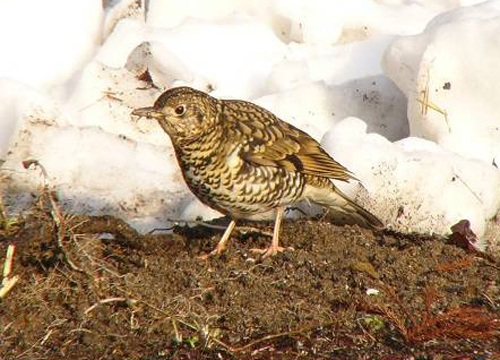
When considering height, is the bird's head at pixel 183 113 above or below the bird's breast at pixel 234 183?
above

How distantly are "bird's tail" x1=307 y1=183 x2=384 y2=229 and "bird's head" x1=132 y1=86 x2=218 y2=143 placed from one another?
0.96 meters

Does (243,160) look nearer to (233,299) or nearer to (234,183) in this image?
(234,183)

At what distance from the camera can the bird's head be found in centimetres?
530

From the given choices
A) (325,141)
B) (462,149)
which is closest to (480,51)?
(462,149)

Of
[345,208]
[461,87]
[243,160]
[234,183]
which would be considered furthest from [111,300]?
[461,87]

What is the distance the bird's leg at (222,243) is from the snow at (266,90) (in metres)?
0.85

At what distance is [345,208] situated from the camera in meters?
6.22

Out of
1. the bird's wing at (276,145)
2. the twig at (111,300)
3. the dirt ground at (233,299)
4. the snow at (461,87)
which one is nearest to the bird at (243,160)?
the bird's wing at (276,145)

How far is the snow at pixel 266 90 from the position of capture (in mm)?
6547

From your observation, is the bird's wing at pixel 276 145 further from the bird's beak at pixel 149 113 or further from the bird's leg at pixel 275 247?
the bird's beak at pixel 149 113

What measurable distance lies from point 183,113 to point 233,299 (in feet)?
3.72

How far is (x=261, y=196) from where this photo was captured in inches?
221

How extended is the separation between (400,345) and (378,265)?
888mm

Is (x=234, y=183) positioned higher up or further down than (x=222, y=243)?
higher up
